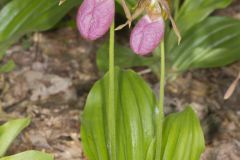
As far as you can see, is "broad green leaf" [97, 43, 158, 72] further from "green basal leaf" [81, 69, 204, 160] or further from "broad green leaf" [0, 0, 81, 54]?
"green basal leaf" [81, 69, 204, 160]

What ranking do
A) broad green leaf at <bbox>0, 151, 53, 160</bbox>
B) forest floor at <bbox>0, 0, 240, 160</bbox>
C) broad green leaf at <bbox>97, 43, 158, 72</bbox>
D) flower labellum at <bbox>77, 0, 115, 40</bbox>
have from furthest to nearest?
broad green leaf at <bbox>97, 43, 158, 72</bbox> → forest floor at <bbox>0, 0, 240, 160</bbox> → broad green leaf at <bbox>0, 151, 53, 160</bbox> → flower labellum at <bbox>77, 0, 115, 40</bbox>

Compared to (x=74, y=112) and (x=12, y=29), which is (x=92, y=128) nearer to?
(x=74, y=112)

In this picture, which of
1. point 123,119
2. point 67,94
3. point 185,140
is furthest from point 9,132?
point 67,94

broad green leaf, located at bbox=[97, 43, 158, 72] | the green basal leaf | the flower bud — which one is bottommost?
broad green leaf, located at bbox=[97, 43, 158, 72]

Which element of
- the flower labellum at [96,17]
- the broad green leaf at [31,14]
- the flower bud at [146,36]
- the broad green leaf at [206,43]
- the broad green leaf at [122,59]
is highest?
the flower labellum at [96,17]

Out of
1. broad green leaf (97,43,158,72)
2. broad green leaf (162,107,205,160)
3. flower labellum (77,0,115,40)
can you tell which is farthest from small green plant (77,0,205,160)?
broad green leaf (97,43,158,72)

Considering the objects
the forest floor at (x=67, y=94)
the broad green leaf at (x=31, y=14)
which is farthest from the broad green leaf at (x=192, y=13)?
the broad green leaf at (x=31, y=14)

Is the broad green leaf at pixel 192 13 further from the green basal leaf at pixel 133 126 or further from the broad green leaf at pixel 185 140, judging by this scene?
the broad green leaf at pixel 185 140

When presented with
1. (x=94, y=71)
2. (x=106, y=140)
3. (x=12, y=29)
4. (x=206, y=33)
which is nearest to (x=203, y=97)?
(x=206, y=33)
